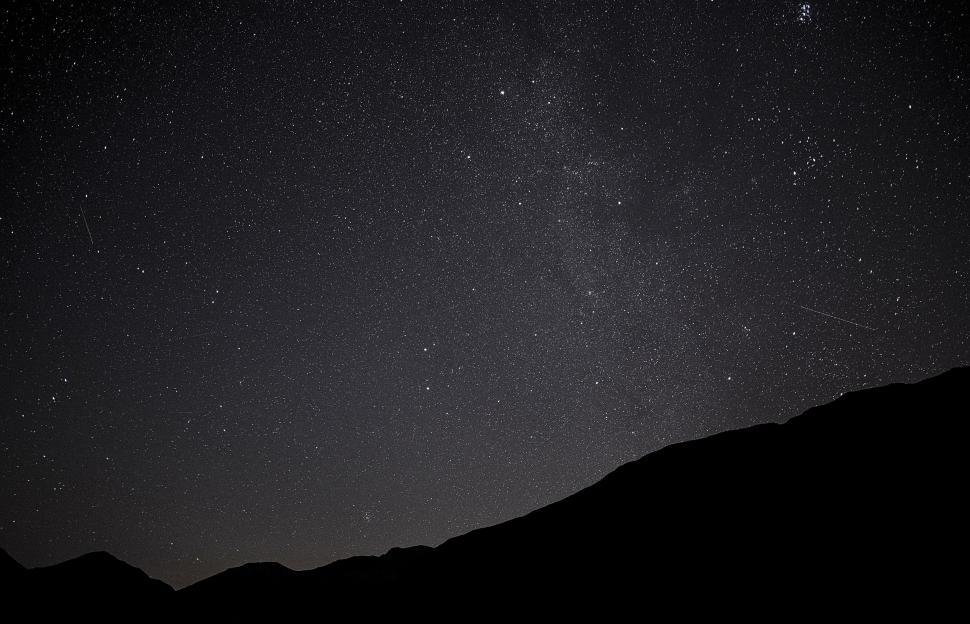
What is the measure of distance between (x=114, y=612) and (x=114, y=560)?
452 cm

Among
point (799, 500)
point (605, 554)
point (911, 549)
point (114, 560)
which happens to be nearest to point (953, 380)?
point (799, 500)

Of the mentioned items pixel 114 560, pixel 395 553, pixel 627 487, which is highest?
pixel 114 560

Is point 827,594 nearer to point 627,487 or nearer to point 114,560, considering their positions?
point 627,487

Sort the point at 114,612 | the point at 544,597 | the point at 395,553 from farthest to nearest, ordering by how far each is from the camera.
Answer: the point at 395,553 → the point at 114,612 → the point at 544,597

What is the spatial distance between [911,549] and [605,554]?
5721 mm

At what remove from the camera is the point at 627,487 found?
13305 mm

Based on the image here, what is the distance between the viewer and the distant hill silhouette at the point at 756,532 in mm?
7133

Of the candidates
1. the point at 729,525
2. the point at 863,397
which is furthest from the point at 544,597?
the point at 863,397

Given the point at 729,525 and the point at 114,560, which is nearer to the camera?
the point at 729,525

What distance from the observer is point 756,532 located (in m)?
8.84

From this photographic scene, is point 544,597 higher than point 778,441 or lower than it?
lower

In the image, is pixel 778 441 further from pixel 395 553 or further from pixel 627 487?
pixel 395 553

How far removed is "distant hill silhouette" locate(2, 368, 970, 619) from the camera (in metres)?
7.13

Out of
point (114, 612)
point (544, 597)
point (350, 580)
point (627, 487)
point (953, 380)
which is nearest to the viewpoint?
point (544, 597)
